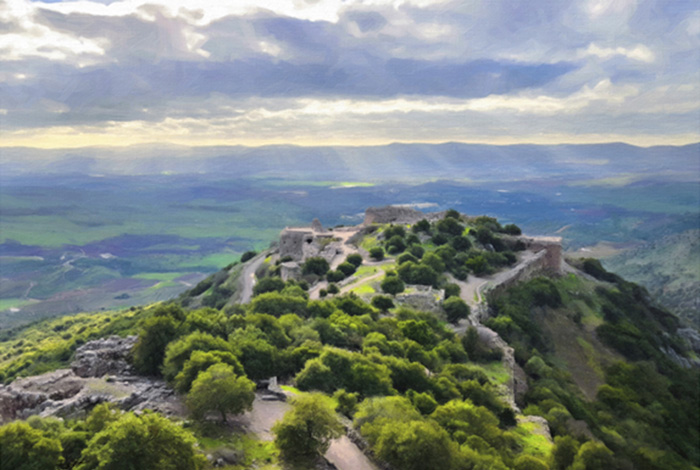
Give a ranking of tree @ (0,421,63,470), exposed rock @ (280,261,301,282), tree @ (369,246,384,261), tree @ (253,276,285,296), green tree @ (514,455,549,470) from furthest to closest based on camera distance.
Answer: tree @ (369,246,384,261)
exposed rock @ (280,261,301,282)
tree @ (253,276,285,296)
green tree @ (514,455,549,470)
tree @ (0,421,63,470)

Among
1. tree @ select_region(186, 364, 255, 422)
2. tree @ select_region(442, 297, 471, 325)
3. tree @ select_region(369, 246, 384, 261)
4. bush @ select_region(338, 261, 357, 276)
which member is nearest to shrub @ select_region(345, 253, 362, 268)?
bush @ select_region(338, 261, 357, 276)

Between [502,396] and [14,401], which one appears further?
[502,396]

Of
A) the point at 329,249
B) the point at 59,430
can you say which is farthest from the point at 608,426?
the point at 329,249

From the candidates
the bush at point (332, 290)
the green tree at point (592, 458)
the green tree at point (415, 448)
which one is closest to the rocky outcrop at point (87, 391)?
the green tree at point (415, 448)

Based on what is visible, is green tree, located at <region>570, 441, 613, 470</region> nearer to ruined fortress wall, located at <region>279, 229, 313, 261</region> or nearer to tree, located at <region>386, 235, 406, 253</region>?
tree, located at <region>386, 235, 406, 253</region>

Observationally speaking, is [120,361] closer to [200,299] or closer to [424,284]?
[424,284]

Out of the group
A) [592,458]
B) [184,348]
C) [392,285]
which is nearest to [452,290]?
[392,285]
